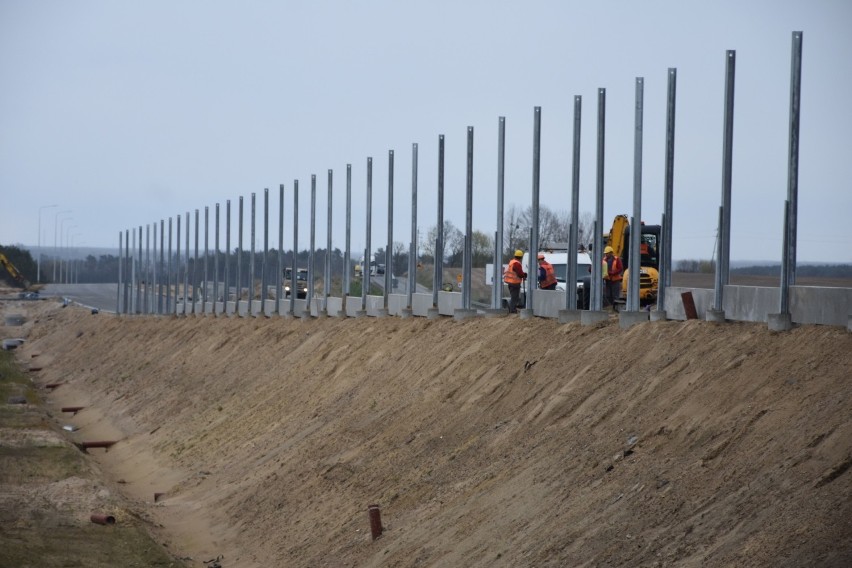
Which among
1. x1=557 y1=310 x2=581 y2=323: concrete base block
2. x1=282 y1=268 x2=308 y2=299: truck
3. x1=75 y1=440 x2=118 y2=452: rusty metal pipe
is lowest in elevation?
x1=75 y1=440 x2=118 y2=452: rusty metal pipe

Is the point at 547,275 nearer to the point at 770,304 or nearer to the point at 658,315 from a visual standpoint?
the point at 658,315

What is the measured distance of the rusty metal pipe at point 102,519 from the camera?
22.2 meters

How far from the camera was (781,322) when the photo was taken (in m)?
16.4

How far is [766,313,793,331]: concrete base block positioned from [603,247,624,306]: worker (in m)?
11.0

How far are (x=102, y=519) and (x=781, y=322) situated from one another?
462 inches

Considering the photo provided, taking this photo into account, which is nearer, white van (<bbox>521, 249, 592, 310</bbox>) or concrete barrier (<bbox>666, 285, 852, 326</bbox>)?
concrete barrier (<bbox>666, 285, 852, 326</bbox>)

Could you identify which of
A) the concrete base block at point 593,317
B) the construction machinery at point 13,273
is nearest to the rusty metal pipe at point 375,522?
the concrete base block at point 593,317

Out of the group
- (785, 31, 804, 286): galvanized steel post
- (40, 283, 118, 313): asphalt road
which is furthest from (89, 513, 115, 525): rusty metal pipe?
(40, 283, 118, 313): asphalt road

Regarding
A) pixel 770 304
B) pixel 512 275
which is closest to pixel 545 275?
pixel 512 275

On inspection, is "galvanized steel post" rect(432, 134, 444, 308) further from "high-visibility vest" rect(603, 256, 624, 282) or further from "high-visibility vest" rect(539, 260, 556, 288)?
"high-visibility vest" rect(603, 256, 624, 282)

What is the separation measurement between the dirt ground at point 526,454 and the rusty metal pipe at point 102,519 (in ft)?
2.83

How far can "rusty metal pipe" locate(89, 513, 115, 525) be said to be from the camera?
22250 mm

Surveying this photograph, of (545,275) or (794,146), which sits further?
(545,275)

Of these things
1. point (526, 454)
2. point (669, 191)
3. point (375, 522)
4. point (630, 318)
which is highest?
point (669, 191)
